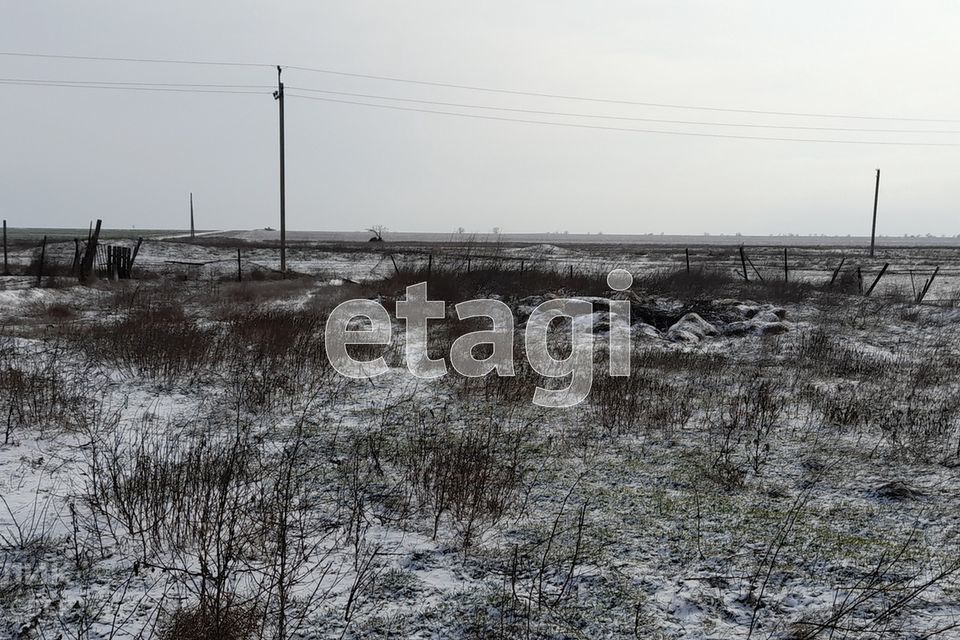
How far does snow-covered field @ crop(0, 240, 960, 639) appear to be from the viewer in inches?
128

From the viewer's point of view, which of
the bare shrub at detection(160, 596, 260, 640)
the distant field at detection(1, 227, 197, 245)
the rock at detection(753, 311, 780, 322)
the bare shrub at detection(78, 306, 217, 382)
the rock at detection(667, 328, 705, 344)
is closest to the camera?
the bare shrub at detection(160, 596, 260, 640)

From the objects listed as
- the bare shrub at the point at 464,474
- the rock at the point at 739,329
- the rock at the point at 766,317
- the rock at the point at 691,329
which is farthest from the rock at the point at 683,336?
the bare shrub at the point at 464,474

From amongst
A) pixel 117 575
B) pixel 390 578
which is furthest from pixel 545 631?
pixel 117 575

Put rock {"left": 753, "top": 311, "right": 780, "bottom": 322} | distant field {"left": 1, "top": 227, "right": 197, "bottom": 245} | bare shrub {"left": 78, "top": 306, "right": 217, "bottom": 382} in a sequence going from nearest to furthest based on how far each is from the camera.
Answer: bare shrub {"left": 78, "top": 306, "right": 217, "bottom": 382} → rock {"left": 753, "top": 311, "right": 780, "bottom": 322} → distant field {"left": 1, "top": 227, "right": 197, "bottom": 245}

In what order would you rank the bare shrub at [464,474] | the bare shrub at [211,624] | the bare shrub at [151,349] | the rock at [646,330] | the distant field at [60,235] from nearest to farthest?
the bare shrub at [211,624] → the bare shrub at [464,474] → the bare shrub at [151,349] → the rock at [646,330] → the distant field at [60,235]

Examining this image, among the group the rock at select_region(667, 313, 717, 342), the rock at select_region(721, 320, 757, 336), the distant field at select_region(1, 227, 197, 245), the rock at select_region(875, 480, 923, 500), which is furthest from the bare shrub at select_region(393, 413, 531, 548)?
the distant field at select_region(1, 227, 197, 245)

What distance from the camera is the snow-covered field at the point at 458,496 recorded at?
10.6 ft

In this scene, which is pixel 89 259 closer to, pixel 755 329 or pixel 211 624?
pixel 755 329

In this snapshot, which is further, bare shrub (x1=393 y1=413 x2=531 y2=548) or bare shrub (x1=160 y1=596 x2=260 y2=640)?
bare shrub (x1=393 y1=413 x2=531 y2=548)

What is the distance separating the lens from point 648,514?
4566 millimetres

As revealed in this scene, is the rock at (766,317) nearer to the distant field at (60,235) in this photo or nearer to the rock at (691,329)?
the rock at (691,329)

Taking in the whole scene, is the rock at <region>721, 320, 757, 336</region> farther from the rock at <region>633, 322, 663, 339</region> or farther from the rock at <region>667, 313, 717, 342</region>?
the rock at <region>633, 322, 663, 339</region>

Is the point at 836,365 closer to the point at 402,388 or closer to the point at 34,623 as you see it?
the point at 402,388

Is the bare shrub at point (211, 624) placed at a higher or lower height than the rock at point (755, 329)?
lower
